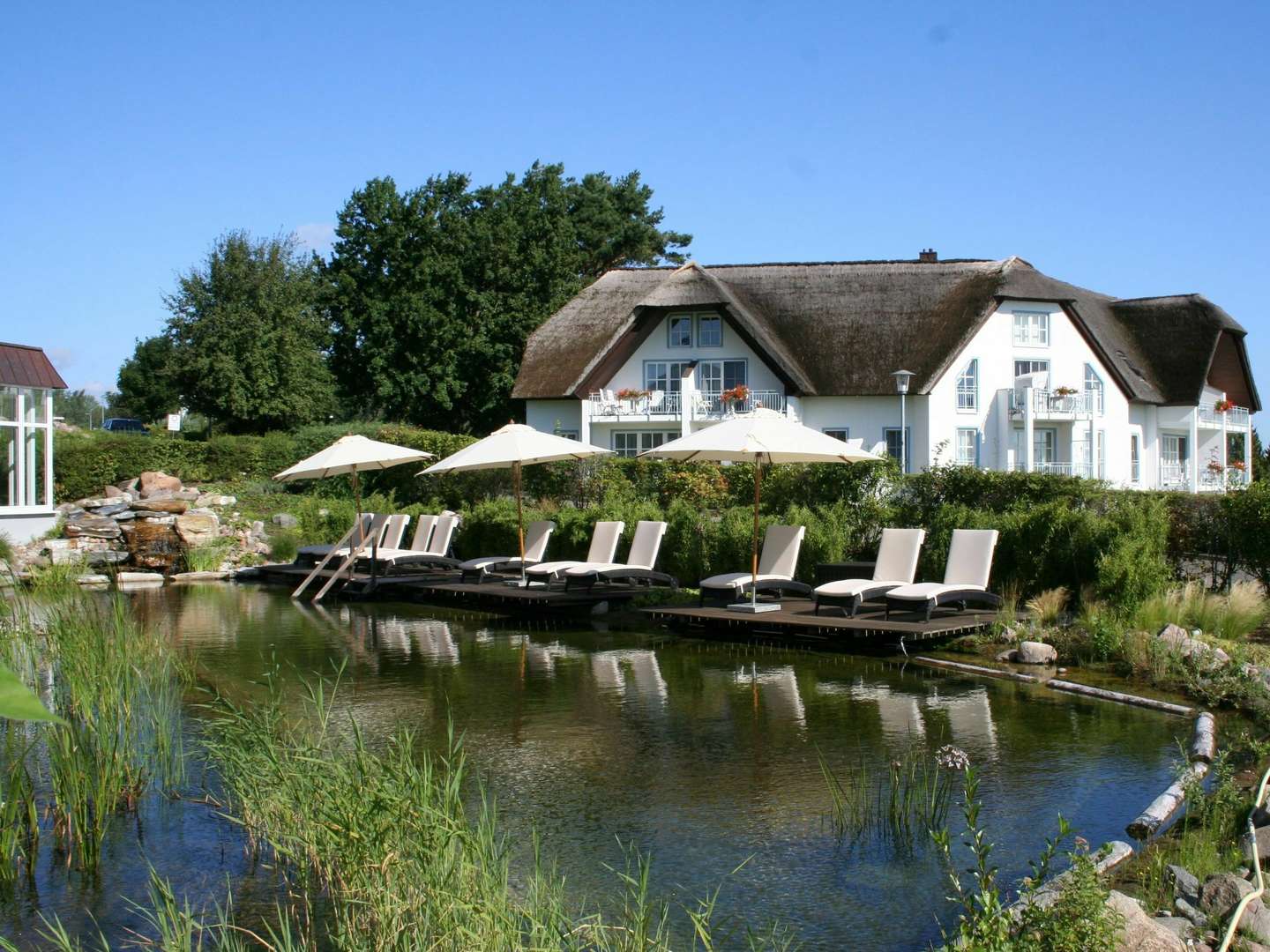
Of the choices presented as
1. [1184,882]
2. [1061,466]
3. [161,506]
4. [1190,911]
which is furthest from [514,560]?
[1061,466]

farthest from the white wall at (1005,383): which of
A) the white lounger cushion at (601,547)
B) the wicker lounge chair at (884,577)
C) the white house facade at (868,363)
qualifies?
the wicker lounge chair at (884,577)

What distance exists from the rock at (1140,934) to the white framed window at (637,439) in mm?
32506

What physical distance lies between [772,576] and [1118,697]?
17.0 ft

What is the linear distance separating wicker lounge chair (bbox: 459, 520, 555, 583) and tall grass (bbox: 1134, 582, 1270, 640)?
8.67 m

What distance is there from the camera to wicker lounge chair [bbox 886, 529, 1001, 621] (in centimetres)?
1227

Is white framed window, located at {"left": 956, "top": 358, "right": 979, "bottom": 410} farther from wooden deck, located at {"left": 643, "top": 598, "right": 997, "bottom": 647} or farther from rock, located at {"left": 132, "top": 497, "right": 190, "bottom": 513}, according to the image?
wooden deck, located at {"left": 643, "top": 598, "right": 997, "bottom": 647}

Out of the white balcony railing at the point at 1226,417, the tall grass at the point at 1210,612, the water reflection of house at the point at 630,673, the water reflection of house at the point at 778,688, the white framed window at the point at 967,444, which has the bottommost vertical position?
the water reflection of house at the point at 778,688

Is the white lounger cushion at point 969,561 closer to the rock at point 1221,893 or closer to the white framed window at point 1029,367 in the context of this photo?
the rock at point 1221,893

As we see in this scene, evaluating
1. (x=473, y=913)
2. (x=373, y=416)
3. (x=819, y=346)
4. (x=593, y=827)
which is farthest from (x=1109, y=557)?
(x=373, y=416)

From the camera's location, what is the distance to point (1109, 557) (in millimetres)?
12133

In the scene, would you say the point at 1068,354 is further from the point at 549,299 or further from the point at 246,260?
the point at 246,260

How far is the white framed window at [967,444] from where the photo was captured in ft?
119

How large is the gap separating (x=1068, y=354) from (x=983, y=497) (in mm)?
24290

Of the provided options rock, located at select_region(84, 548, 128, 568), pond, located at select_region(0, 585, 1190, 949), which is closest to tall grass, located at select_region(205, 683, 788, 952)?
pond, located at select_region(0, 585, 1190, 949)
